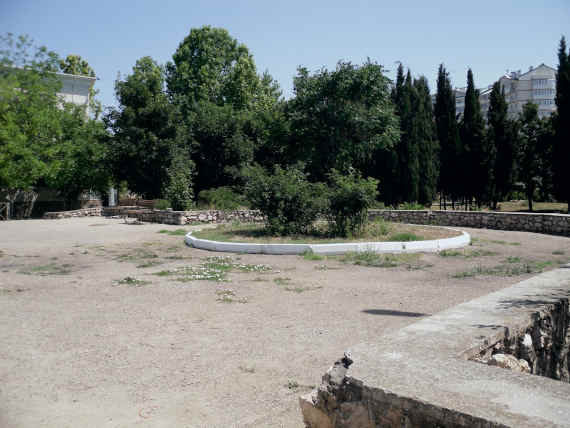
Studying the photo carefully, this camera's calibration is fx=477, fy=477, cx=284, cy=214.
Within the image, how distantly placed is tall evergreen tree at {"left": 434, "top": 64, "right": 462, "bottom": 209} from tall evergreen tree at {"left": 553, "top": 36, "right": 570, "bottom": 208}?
244 inches

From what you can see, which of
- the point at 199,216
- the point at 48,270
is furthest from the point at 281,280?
the point at 199,216

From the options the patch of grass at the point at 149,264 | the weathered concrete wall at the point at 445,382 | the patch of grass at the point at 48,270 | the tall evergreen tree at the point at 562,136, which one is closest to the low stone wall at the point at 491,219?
the patch of grass at the point at 149,264

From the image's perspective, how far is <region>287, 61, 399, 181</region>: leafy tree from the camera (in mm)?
26281

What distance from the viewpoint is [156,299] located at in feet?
22.3

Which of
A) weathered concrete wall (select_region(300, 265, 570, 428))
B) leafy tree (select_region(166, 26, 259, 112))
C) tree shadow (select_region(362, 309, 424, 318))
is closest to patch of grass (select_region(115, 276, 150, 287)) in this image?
tree shadow (select_region(362, 309, 424, 318))

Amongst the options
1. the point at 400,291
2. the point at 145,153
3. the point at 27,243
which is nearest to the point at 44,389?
the point at 400,291

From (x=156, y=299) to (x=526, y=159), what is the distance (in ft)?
100

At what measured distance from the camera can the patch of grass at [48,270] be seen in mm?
9156

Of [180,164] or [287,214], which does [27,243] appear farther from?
[180,164]

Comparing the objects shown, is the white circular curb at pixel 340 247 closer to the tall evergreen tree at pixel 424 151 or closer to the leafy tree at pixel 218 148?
the leafy tree at pixel 218 148

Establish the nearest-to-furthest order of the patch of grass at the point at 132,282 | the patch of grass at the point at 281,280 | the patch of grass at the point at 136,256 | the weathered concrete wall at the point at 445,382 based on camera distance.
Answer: the weathered concrete wall at the point at 445,382 → the patch of grass at the point at 132,282 → the patch of grass at the point at 281,280 → the patch of grass at the point at 136,256

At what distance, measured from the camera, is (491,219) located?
18516 millimetres

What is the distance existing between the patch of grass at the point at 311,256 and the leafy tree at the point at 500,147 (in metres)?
21.5

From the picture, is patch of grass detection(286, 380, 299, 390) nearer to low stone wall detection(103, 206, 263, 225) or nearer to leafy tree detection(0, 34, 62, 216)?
low stone wall detection(103, 206, 263, 225)
